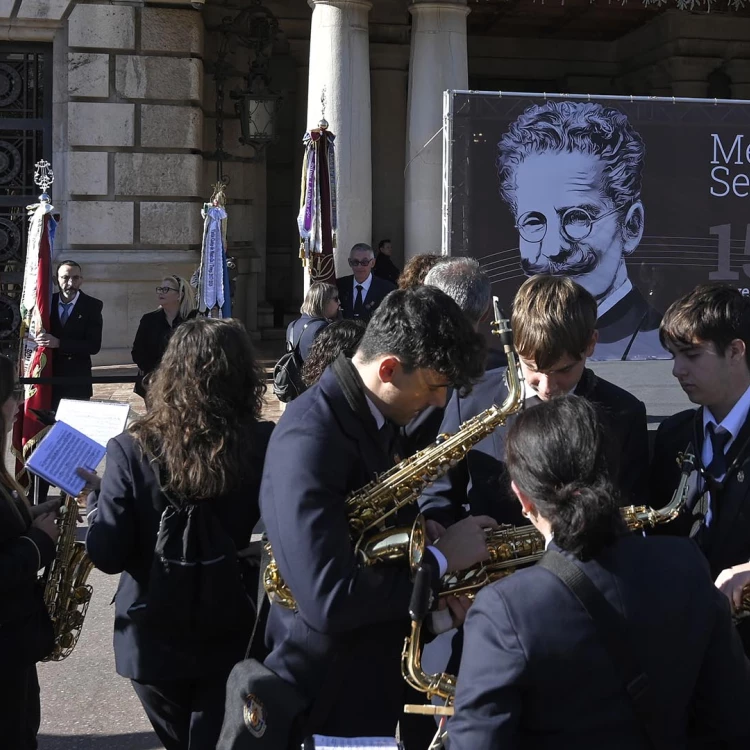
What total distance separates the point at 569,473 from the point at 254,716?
958 mm

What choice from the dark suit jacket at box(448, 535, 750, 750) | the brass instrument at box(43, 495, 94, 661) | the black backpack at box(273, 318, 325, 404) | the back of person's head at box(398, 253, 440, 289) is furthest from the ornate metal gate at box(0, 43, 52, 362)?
the dark suit jacket at box(448, 535, 750, 750)

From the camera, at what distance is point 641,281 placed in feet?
25.3

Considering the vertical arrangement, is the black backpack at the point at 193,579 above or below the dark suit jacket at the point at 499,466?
below

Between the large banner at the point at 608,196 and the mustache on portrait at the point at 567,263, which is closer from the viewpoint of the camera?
the large banner at the point at 608,196

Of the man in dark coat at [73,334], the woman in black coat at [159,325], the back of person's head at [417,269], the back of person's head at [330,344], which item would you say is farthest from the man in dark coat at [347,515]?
the man in dark coat at [73,334]

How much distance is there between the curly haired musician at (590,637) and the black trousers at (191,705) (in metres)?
1.38

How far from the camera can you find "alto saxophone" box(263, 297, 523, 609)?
7.73 feet

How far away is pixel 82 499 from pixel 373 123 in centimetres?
1212

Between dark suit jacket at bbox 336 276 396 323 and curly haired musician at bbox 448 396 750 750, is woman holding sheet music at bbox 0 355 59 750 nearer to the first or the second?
curly haired musician at bbox 448 396 750 750

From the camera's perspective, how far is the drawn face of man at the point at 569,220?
7.43m

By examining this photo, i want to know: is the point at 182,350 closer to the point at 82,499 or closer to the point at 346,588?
the point at 82,499

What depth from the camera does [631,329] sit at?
774 centimetres

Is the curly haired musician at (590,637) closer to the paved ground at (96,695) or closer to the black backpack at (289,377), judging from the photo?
the paved ground at (96,695)

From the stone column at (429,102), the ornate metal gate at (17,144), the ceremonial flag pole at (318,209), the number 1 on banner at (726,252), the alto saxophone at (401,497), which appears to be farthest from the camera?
the ornate metal gate at (17,144)
